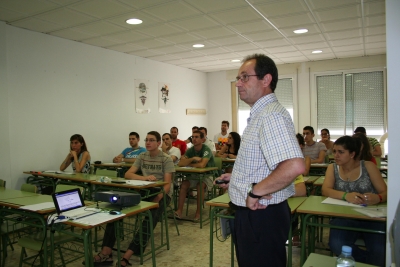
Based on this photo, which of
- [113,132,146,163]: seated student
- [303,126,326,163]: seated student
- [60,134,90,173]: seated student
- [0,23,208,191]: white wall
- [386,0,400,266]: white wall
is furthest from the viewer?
[113,132,146,163]: seated student

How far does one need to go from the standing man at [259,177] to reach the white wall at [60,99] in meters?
4.19

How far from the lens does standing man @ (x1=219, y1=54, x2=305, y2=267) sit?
1494mm

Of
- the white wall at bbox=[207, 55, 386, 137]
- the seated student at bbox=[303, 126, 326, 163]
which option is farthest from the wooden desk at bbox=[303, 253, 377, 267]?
the white wall at bbox=[207, 55, 386, 137]

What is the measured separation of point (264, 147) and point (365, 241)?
1.62 meters

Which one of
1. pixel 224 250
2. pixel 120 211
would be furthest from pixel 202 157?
pixel 120 211

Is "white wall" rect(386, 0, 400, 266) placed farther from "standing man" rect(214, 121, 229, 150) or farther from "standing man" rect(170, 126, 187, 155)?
"standing man" rect(214, 121, 229, 150)

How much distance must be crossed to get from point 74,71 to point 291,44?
13.4 ft

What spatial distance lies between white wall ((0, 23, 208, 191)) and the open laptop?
8.47 feet

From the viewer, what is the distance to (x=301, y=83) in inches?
327

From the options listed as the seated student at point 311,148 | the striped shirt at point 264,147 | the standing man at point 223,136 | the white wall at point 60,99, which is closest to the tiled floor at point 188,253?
the white wall at point 60,99

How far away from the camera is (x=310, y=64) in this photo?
8.16 m

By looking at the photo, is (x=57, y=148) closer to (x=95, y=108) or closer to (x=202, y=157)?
(x=95, y=108)

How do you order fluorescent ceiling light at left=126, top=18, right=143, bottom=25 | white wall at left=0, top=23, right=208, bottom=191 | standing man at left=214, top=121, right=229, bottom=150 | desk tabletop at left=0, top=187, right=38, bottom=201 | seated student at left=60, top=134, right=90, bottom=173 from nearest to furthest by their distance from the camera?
desk tabletop at left=0, top=187, right=38, bottom=201, fluorescent ceiling light at left=126, top=18, right=143, bottom=25, white wall at left=0, top=23, right=208, bottom=191, seated student at left=60, top=134, right=90, bottom=173, standing man at left=214, top=121, right=229, bottom=150

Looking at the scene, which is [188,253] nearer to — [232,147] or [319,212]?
[319,212]
